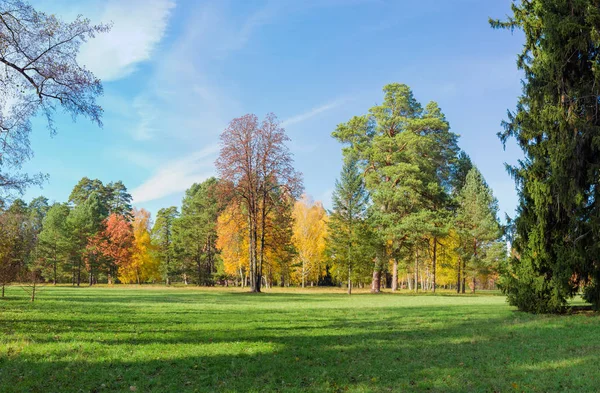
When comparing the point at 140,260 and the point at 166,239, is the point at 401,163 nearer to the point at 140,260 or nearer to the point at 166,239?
the point at 140,260

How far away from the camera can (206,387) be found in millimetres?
6578

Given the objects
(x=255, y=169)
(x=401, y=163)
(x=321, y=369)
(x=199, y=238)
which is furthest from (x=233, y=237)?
(x=321, y=369)

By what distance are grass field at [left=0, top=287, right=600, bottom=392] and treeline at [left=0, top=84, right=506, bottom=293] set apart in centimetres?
1114

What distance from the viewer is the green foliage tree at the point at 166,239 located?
209ft

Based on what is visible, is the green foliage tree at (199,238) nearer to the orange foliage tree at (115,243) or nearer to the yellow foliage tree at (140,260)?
the yellow foliage tree at (140,260)

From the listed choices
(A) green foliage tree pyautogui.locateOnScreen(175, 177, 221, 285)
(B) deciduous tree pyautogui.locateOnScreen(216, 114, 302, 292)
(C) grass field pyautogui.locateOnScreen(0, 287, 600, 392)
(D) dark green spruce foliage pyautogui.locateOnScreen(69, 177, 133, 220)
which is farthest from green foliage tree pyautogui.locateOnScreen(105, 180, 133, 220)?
(C) grass field pyautogui.locateOnScreen(0, 287, 600, 392)

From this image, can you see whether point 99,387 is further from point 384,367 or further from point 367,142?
point 367,142

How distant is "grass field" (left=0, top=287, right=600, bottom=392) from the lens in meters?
6.77

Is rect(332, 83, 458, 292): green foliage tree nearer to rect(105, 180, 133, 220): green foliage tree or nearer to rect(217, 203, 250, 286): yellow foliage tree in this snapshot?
rect(217, 203, 250, 286): yellow foliage tree

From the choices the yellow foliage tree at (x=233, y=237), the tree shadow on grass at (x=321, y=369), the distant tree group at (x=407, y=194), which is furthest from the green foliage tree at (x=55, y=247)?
the tree shadow on grass at (x=321, y=369)

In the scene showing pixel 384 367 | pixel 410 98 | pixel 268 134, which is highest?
pixel 410 98

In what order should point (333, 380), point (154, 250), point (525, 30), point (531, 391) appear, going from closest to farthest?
point (531, 391) → point (333, 380) → point (525, 30) → point (154, 250)

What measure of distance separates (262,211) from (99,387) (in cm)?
3093

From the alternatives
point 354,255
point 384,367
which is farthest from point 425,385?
point 354,255
